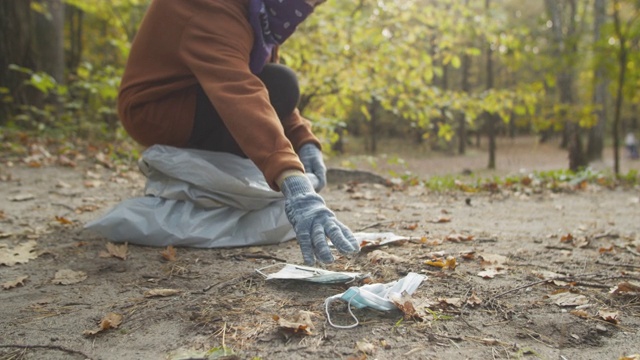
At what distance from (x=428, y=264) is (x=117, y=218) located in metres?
1.34

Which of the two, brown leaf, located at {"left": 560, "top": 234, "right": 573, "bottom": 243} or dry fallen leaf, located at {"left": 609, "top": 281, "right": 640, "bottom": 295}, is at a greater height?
dry fallen leaf, located at {"left": 609, "top": 281, "right": 640, "bottom": 295}

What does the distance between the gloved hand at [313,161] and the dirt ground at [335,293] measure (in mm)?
392

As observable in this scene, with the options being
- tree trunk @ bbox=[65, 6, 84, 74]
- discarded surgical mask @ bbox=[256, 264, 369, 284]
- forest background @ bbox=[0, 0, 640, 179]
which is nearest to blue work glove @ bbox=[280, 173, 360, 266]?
discarded surgical mask @ bbox=[256, 264, 369, 284]

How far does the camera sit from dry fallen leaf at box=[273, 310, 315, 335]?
1.26 metres

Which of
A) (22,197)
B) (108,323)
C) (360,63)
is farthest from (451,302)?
(360,63)

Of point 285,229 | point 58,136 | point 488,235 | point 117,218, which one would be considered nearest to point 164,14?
point 117,218

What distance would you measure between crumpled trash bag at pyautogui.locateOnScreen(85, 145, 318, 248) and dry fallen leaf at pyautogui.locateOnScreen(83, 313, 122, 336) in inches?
28.4

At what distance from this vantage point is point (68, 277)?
69.4 inches

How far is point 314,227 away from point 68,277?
0.97m

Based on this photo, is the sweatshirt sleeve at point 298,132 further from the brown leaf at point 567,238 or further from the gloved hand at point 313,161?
the brown leaf at point 567,238

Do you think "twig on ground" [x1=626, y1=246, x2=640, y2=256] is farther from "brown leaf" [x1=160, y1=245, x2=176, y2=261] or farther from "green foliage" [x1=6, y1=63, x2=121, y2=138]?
"green foliage" [x1=6, y1=63, x2=121, y2=138]

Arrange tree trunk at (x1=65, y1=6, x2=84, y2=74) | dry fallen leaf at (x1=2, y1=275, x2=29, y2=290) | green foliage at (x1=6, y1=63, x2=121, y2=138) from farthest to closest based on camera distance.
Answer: tree trunk at (x1=65, y1=6, x2=84, y2=74), green foliage at (x1=6, y1=63, x2=121, y2=138), dry fallen leaf at (x1=2, y1=275, x2=29, y2=290)

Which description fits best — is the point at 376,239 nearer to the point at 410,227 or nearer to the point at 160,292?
the point at 410,227

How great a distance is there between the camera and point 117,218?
211 centimetres
